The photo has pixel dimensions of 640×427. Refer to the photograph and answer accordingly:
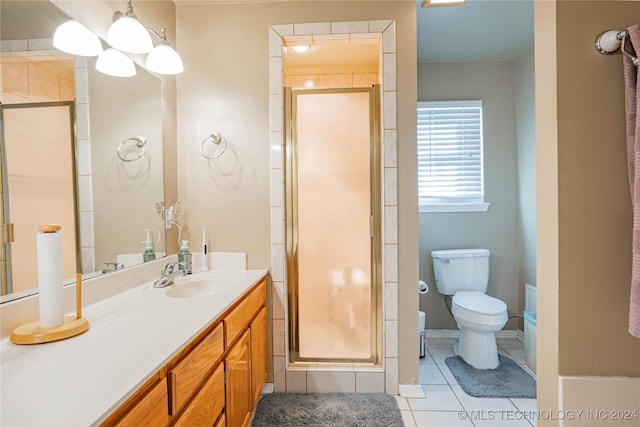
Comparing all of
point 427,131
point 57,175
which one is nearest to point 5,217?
point 57,175

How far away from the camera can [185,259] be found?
6.27ft

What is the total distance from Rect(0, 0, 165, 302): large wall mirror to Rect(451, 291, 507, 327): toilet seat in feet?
7.35

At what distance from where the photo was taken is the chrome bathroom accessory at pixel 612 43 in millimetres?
801

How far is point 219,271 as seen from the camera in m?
1.99

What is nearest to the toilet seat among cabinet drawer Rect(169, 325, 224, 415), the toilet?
the toilet

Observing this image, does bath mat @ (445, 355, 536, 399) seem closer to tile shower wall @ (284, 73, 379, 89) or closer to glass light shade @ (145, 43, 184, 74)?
tile shower wall @ (284, 73, 379, 89)

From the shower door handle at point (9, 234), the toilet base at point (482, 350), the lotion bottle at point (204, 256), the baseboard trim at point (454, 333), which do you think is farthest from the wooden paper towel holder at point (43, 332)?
the baseboard trim at point (454, 333)

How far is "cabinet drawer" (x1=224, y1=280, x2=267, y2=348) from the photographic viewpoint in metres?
1.34

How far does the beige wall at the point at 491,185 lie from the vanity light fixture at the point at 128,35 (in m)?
2.29

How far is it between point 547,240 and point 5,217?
169cm

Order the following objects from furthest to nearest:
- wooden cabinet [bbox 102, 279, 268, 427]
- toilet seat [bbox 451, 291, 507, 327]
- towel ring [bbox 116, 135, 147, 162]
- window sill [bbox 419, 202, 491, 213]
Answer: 1. window sill [bbox 419, 202, 491, 213]
2. toilet seat [bbox 451, 291, 507, 327]
3. towel ring [bbox 116, 135, 147, 162]
4. wooden cabinet [bbox 102, 279, 268, 427]

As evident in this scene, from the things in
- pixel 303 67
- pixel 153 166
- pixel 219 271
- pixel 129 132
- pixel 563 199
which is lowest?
pixel 219 271

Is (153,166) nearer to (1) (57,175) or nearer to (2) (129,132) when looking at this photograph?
(2) (129,132)

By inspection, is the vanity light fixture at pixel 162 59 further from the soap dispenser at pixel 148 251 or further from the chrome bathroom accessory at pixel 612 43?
the chrome bathroom accessory at pixel 612 43
